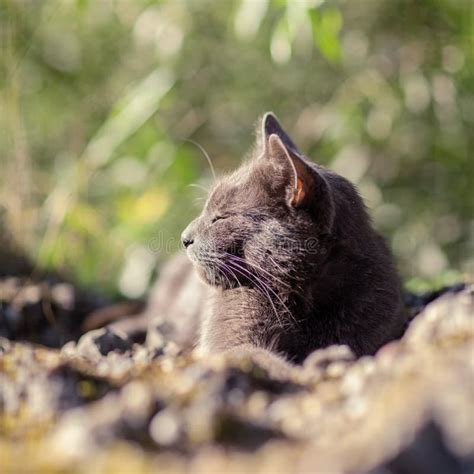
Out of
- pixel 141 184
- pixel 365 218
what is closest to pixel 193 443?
pixel 365 218

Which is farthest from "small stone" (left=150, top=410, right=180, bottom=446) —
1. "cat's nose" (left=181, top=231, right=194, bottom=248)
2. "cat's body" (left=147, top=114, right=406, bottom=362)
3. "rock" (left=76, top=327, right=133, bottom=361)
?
"cat's nose" (left=181, top=231, right=194, bottom=248)

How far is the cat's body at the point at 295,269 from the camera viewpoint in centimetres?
243

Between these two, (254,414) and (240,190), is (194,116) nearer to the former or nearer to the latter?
(240,190)

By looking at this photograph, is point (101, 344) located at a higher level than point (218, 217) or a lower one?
lower

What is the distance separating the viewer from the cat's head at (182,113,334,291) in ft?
8.11

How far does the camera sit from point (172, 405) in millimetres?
1322

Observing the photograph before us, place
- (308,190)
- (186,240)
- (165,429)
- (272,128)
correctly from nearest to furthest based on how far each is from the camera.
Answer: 1. (165,429)
2. (308,190)
3. (186,240)
4. (272,128)

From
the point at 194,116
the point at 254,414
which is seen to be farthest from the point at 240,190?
the point at 194,116

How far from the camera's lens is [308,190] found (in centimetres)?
246

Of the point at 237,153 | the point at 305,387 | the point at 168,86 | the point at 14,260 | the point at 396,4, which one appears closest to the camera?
A: the point at 305,387

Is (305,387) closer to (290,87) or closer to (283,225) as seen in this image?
(283,225)

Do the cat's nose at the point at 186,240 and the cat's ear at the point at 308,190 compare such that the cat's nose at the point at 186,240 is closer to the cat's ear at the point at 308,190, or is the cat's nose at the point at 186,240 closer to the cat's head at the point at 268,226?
the cat's head at the point at 268,226

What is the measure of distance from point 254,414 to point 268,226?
4.05ft

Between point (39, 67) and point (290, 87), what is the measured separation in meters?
2.29
